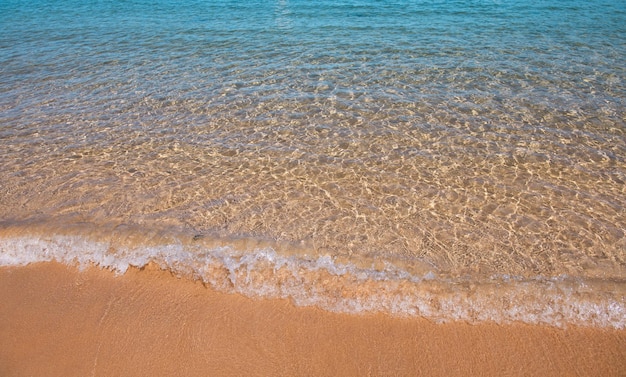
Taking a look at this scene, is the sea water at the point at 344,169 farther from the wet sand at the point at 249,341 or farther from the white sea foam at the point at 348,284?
the wet sand at the point at 249,341

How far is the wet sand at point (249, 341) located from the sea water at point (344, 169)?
0.68 feet

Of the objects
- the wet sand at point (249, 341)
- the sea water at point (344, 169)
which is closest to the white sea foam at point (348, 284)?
the sea water at point (344, 169)

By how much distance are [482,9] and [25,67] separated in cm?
1381

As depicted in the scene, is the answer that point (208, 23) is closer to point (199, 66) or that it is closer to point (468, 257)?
point (199, 66)

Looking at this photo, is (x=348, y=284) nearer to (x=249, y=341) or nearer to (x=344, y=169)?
(x=249, y=341)

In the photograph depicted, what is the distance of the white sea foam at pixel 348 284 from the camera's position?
12.5 feet

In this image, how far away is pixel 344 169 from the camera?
19.4 feet

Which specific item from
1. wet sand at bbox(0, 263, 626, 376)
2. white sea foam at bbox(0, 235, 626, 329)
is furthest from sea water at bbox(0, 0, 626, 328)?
wet sand at bbox(0, 263, 626, 376)

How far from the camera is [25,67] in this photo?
407 inches

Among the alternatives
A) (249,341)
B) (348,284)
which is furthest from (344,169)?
(249,341)

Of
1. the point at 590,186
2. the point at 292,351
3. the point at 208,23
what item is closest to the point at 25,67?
the point at 208,23

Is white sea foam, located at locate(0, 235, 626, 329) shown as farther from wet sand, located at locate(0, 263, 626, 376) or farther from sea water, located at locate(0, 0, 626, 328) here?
wet sand, located at locate(0, 263, 626, 376)

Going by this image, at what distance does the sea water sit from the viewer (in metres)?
4.22

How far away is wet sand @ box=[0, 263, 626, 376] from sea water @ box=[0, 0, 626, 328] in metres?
0.21
